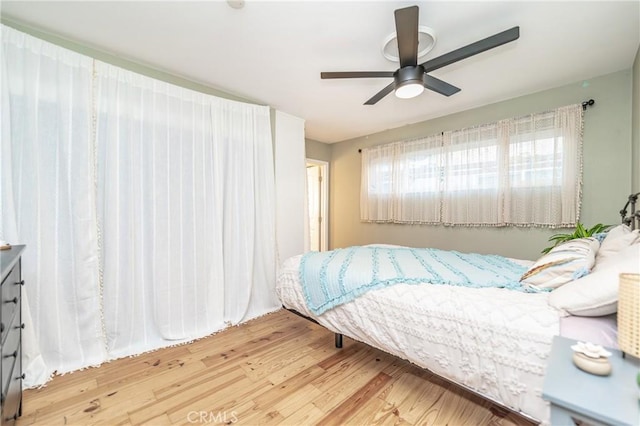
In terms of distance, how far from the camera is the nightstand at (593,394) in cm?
65

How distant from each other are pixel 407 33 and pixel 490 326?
1669 mm

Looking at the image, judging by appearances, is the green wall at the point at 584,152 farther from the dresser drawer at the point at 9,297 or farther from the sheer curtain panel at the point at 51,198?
the dresser drawer at the point at 9,297

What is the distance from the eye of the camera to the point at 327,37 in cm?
194

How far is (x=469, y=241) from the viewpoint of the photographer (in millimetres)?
3289

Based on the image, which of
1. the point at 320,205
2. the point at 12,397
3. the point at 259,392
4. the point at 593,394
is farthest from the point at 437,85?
the point at 320,205

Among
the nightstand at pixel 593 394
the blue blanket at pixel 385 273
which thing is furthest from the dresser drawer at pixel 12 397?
the nightstand at pixel 593 394

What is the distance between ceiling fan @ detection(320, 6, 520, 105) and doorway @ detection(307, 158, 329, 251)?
2811 millimetres

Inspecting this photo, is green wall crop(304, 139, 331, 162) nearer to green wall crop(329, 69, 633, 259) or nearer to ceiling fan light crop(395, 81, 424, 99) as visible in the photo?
green wall crop(329, 69, 633, 259)

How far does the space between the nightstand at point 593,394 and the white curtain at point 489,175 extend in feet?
7.82

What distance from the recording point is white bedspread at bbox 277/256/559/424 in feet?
3.77

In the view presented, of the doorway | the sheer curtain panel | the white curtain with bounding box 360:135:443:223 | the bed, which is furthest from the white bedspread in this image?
the doorway

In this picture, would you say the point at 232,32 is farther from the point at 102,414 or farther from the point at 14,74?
the point at 102,414

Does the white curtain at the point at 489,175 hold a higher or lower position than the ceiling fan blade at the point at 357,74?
lower

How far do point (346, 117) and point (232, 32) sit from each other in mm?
1958
